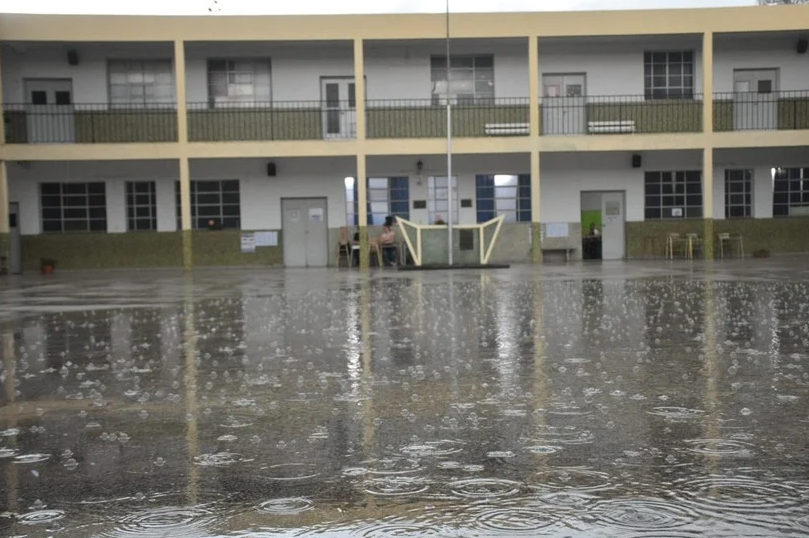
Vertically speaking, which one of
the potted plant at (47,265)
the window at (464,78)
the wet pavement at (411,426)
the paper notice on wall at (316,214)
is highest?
the window at (464,78)

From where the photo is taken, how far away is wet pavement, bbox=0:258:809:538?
10.6ft

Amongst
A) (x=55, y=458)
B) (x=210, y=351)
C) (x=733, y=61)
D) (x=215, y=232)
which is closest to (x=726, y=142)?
(x=733, y=61)

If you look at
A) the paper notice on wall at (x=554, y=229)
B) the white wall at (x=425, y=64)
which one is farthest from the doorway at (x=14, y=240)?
the paper notice on wall at (x=554, y=229)

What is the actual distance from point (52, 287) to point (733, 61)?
21.0 meters

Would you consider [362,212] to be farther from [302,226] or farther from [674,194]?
[674,194]

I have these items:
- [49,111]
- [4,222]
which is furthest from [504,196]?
[4,222]

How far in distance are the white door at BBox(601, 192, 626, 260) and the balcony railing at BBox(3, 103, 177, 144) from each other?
13.4m

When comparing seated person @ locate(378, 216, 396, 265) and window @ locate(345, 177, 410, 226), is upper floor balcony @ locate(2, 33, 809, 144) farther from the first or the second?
seated person @ locate(378, 216, 396, 265)

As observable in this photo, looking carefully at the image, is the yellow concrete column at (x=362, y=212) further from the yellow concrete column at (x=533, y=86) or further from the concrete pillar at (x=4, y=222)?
the concrete pillar at (x=4, y=222)

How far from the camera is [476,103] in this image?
27750 mm

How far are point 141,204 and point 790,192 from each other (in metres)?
20.4

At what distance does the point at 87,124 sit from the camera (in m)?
26.3

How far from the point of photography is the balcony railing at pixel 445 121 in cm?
2688

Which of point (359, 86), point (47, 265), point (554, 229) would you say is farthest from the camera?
point (554, 229)
